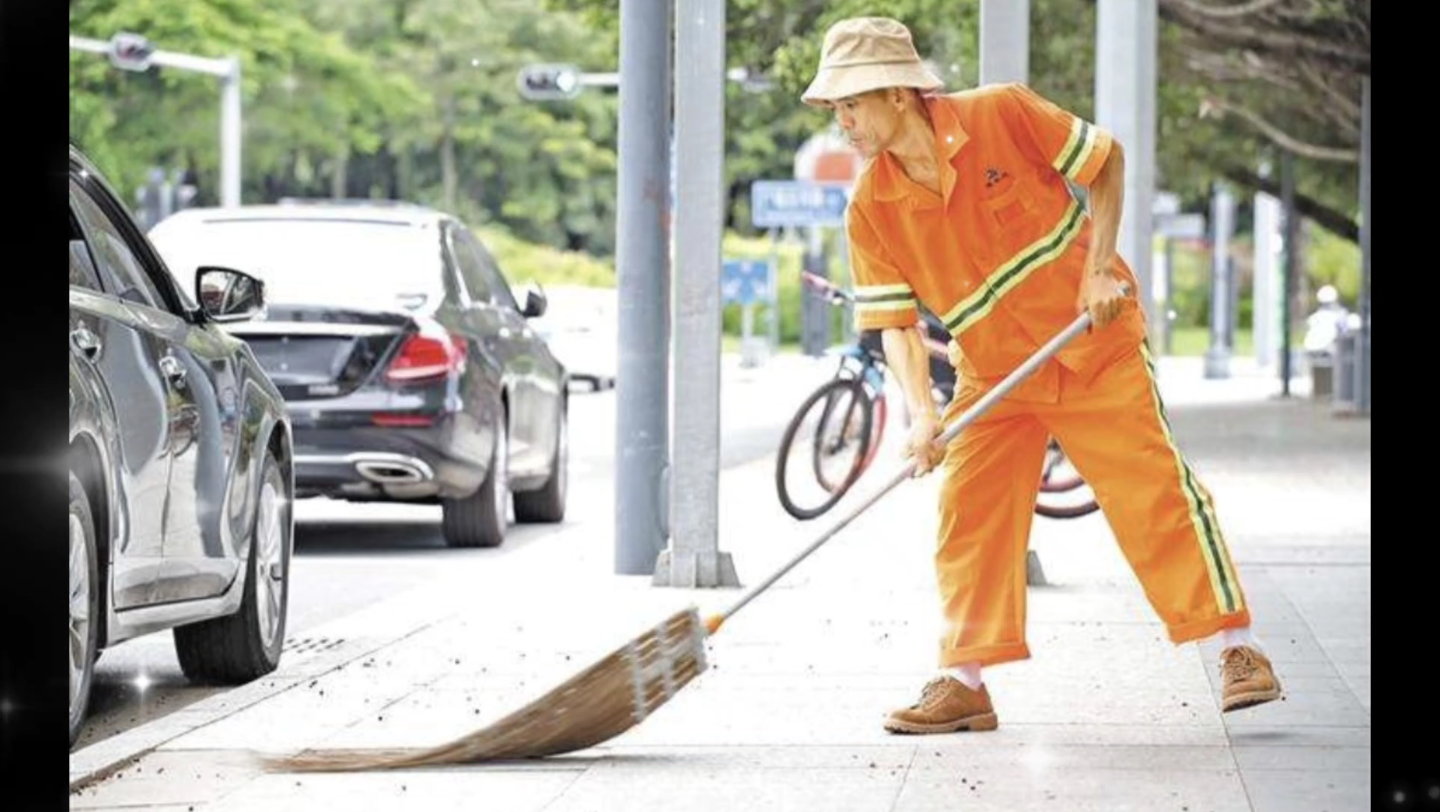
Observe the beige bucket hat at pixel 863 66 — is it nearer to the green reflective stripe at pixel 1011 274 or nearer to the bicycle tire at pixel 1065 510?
the green reflective stripe at pixel 1011 274

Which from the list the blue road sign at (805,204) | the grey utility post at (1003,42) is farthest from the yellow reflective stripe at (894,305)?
the blue road sign at (805,204)

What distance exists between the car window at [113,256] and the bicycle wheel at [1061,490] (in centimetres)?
612

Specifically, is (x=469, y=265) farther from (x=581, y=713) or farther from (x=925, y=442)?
(x=581, y=713)

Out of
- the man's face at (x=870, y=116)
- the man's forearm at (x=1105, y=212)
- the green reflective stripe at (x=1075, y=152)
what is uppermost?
the man's face at (x=870, y=116)

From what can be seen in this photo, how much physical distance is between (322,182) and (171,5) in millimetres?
18013

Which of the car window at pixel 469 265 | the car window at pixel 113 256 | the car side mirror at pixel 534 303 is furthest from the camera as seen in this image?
the car side mirror at pixel 534 303

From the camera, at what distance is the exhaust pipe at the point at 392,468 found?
1509 cm

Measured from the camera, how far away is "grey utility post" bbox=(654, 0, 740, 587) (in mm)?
12586

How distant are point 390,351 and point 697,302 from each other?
2744mm

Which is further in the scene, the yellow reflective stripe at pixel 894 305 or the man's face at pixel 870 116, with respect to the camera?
the yellow reflective stripe at pixel 894 305

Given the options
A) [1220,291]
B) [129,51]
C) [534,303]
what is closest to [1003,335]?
[534,303]

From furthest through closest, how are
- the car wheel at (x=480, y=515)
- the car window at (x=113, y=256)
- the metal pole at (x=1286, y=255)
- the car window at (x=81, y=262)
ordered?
the metal pole at (x=1286, y=255), the car wheel at (x=480, y=515), the car window at (x=113, y=256), the car window at (x=81, y=262)
